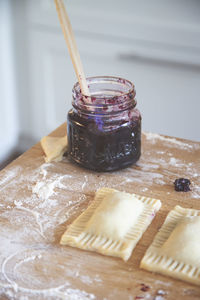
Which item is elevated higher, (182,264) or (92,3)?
(92,3)

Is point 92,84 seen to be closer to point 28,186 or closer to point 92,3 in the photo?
point 28,186

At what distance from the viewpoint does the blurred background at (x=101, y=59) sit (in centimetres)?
196

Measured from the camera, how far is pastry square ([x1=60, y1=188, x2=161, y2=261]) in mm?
870

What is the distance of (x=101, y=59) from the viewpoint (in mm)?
2174

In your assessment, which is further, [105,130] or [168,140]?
[168,140]

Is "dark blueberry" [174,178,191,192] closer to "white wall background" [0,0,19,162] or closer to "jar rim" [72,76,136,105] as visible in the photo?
"jar rim" [72,76,136,105]

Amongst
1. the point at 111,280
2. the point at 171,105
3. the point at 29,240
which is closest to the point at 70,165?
the point at 29,240

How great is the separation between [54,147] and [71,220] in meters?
0.33

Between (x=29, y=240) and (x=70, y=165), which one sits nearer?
(x=29, y=240)

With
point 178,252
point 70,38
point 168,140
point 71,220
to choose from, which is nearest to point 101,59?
point 168,140

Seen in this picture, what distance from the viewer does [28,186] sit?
3.63 feet

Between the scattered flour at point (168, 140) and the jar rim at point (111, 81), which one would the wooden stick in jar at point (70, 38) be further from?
the scattered flour at point (168, 140)

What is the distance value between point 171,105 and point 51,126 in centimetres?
75

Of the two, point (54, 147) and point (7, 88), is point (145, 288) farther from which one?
point (7, 88)
